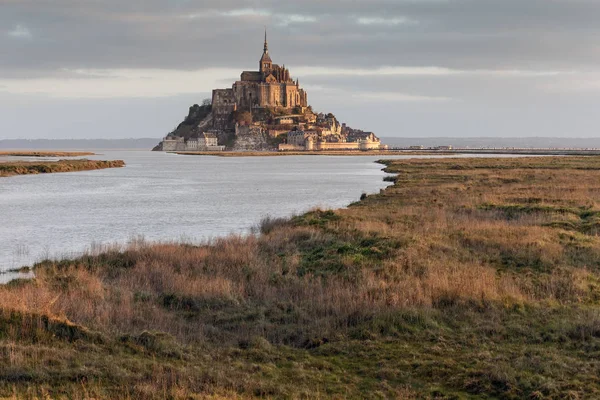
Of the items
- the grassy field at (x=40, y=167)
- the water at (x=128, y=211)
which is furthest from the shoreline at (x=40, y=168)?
the water at (x=128, y=211)

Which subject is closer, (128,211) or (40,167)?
(128,211)

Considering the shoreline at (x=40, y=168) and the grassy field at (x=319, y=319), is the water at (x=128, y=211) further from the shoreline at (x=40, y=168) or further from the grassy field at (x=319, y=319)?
the shoreline at (x=40, y=168)

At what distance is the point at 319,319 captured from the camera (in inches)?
433

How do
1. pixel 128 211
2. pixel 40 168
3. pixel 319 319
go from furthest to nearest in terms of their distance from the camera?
pixel 40 168, pixel 128 211, pixel 319 319

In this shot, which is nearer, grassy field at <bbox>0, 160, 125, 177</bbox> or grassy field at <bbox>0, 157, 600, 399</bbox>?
grassy field at <bbox>0, 157, 600, 399</bbox>

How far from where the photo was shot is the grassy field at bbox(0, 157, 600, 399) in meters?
7.98

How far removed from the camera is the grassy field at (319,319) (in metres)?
7.98

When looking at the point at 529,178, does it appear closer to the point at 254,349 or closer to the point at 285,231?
the point at 285,231

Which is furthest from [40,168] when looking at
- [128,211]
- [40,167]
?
[128,211]

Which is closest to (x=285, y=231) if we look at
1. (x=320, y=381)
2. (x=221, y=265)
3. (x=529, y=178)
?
(x=221, y=265)

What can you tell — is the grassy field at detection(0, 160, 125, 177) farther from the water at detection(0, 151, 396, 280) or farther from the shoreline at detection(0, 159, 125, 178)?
the water at detection(0, 151, 396, 280)

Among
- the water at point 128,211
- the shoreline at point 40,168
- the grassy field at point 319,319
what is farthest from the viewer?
the shoreline at point 40,168

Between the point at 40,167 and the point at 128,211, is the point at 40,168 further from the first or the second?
the point at 128,211

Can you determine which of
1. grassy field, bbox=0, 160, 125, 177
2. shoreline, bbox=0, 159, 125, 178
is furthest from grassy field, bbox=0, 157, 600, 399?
grassy field, bbox=0, 160, 125, 177
